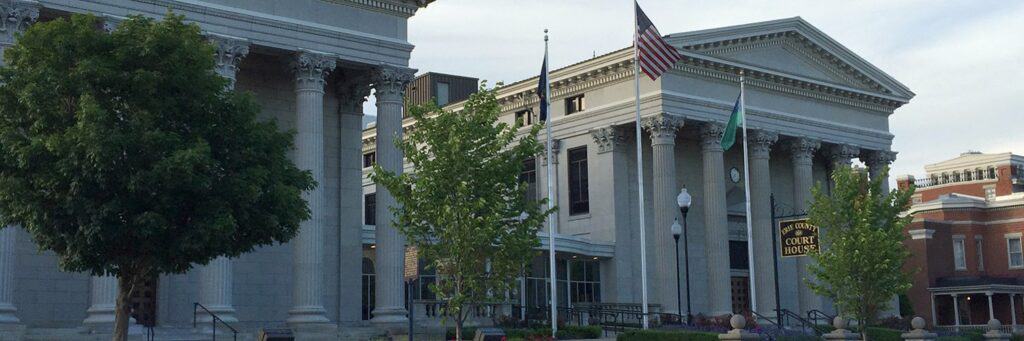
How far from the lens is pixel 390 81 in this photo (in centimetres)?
4103

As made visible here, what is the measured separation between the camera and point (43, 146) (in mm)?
23281

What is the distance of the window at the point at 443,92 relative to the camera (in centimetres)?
6499

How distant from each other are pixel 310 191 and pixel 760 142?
26879 millimetres

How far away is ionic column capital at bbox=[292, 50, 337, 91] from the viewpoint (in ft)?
128

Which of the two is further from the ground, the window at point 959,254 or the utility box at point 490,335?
the window at point 959,254

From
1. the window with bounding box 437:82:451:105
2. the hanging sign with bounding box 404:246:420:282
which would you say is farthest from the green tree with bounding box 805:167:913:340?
the window with bounding box 437:82:451:105

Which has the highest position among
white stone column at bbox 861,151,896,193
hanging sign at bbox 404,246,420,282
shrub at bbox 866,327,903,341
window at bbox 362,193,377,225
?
white stone column at bbox 861,151,896,193

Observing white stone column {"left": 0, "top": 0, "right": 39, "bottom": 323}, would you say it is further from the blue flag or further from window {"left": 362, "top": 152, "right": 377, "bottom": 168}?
window {"left": 362, "top": 152, "right": 377, "bottom": 168}

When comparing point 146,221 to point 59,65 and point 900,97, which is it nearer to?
point 59,65

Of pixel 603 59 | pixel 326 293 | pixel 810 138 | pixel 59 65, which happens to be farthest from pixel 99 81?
pixel 810 138

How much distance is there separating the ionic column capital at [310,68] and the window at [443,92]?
25391 mm

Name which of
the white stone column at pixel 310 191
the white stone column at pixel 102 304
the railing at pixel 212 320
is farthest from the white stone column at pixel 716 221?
the white stone column at pixel 102 304

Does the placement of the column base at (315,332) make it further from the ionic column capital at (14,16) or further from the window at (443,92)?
the window at (443,92)

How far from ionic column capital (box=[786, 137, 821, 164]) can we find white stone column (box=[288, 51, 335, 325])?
2847cm
